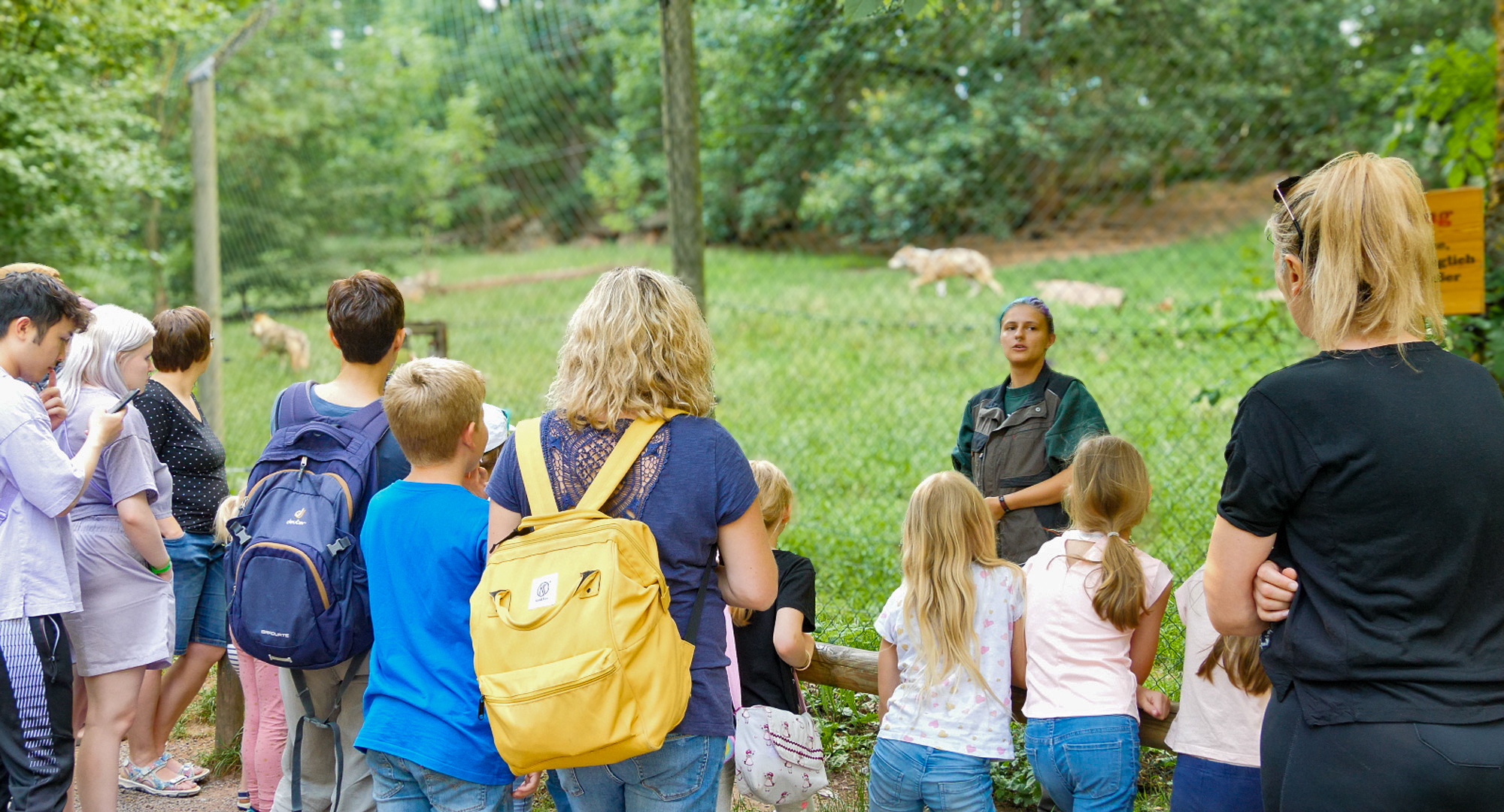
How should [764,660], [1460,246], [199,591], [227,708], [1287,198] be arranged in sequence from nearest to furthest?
[1287,198]
[764,660]
[199,591]
[227,708]
[1460,246]

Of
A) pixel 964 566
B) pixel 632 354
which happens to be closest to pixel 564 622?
pixel 632 354

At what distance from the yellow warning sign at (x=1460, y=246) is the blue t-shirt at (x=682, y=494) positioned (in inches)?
123

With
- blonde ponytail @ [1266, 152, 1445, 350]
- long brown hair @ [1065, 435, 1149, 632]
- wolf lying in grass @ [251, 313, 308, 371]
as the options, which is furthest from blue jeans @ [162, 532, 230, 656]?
wolf lying in grass @ [251, 313, 308, 371]

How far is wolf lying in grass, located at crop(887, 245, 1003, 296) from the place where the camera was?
29.3 feet

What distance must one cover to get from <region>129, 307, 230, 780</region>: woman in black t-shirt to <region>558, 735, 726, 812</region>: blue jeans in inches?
68.1

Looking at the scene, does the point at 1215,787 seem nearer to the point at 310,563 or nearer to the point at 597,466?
the point at 597,466

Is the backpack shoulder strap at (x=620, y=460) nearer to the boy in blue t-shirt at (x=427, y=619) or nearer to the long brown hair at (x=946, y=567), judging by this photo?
the boy in blue t-shirt at (x=427, y=619)

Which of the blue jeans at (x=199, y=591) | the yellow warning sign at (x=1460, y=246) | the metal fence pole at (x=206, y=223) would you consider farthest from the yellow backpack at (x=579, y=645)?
the metal fence pole at (x=206, y=223)

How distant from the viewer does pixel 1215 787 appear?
2160 millimetres

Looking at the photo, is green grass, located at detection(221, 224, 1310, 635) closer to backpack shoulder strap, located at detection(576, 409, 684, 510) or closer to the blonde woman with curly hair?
the blonde woman with curly hair

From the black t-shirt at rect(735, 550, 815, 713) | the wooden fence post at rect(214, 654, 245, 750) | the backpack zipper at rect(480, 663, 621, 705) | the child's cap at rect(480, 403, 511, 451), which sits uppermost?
the child's cap at rect(480, 403, 511, 451)

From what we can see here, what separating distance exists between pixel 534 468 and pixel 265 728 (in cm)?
153

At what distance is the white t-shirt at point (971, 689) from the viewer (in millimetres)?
2295

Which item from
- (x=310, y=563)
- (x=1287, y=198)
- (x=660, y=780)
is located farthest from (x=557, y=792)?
(x=1287, y=198)
